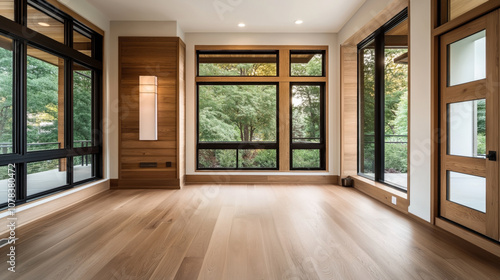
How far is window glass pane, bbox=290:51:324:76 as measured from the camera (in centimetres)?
556

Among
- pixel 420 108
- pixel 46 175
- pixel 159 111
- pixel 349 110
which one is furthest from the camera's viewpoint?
pixel 349 110

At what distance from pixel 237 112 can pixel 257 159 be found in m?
1.08

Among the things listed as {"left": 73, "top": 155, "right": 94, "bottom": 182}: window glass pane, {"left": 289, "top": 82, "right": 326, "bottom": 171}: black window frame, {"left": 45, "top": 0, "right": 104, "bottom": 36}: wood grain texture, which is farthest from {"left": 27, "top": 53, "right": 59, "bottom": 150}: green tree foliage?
{"left": 289, "top": 82, "right": 326, "bottom": 171}: black window frame

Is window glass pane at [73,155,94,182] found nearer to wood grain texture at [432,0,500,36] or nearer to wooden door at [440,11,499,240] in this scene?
wooden door at [440,11,499,240]

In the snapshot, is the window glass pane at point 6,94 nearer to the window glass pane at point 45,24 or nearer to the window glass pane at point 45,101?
the window glass pane at point 45,101

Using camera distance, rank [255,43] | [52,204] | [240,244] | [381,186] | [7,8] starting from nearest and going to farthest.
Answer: [240,244] < [7,8] < [52,204] < [381,186] < [255,43]

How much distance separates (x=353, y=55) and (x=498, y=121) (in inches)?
134

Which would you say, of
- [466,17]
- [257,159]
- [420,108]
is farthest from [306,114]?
[466,17]

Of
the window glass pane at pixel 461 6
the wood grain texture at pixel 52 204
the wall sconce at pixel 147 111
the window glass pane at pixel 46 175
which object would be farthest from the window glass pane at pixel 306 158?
the window glass pane at pixel 46 175

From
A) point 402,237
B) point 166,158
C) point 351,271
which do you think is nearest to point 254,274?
point 351,271

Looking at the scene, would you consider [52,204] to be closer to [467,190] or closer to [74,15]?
[74,15]

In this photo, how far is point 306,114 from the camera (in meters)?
5.59

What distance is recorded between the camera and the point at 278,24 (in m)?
5.01

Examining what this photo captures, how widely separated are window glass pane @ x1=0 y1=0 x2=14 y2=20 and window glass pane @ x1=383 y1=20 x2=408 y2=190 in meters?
4.94
